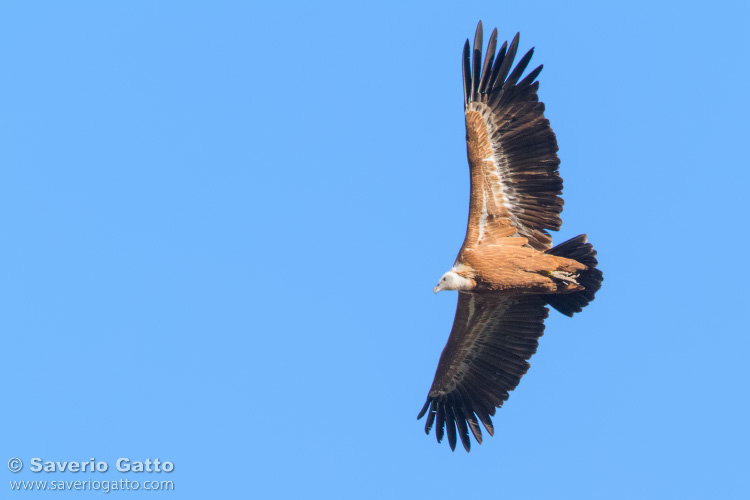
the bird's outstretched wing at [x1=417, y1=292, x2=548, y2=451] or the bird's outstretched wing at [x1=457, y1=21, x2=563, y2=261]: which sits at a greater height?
the bird's outstretched wing at [x1=457, y1=21, x2=563, y2=261]

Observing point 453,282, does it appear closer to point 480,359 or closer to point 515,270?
point 515,270

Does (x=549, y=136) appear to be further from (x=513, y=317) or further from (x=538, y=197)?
(x=513, y=317)

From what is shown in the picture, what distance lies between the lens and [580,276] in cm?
1683

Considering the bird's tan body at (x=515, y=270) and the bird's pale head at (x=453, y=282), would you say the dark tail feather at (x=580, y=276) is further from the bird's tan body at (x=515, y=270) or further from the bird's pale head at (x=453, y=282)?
the bird's pale head at (x=453, y=282)

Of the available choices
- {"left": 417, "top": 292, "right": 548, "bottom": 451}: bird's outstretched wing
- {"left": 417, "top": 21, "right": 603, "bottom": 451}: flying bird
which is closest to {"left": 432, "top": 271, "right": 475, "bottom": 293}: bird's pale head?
{"left": 417, "top": 21, "right": 603, "bottom": 451}: flying bird

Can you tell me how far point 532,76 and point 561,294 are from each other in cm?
340

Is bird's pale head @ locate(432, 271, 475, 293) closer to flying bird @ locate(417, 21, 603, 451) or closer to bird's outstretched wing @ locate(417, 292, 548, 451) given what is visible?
flying bird @ locate(417, 21, 603, 451)

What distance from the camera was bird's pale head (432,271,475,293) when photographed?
16.4 m

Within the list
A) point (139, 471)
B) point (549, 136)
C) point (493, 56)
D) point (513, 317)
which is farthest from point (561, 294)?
point (139, 471)

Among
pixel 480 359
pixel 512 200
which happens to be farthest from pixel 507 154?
pixel 480 359

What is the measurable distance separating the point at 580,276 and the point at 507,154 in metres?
2.15

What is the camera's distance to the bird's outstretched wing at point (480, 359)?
58.1ft

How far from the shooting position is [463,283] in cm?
1644

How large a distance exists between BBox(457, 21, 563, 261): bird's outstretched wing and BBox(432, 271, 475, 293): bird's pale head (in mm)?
418
